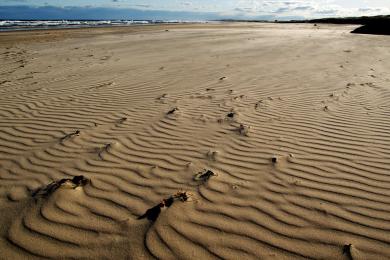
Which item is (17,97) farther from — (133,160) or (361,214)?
(361,214)

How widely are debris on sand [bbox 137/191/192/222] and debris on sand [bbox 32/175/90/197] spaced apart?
3.16 feet

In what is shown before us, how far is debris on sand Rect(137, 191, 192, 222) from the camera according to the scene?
3.18 m

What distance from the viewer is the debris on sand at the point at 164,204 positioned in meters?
3.18

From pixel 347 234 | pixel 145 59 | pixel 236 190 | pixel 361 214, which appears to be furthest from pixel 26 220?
pixel 145 59

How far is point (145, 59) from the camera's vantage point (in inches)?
501

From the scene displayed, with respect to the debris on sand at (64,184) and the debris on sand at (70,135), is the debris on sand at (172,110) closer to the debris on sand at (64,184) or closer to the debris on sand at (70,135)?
the debris on sand at (70,135)

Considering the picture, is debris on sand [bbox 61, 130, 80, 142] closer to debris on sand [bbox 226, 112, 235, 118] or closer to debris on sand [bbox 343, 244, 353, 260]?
debris on sand [bbox 226, 112, 235, 118]

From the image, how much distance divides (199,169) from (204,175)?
0.18m

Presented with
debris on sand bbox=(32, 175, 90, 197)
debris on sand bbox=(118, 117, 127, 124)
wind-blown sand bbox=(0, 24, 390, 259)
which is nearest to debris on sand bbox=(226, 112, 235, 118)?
wind-blown sand bbox=(0, 24, 390, 259)

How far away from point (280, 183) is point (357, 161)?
122cm

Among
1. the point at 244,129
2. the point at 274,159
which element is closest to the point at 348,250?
the point at 274,159

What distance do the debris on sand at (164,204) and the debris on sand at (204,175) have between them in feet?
1.13

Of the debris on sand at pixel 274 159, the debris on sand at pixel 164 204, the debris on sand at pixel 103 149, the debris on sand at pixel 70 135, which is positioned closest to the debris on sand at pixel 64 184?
the debris on sand at pixel 103 149

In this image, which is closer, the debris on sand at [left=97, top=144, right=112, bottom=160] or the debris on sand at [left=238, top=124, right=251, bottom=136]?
the debris on sand at [left=97, top=144, right=112, bottom=160]
